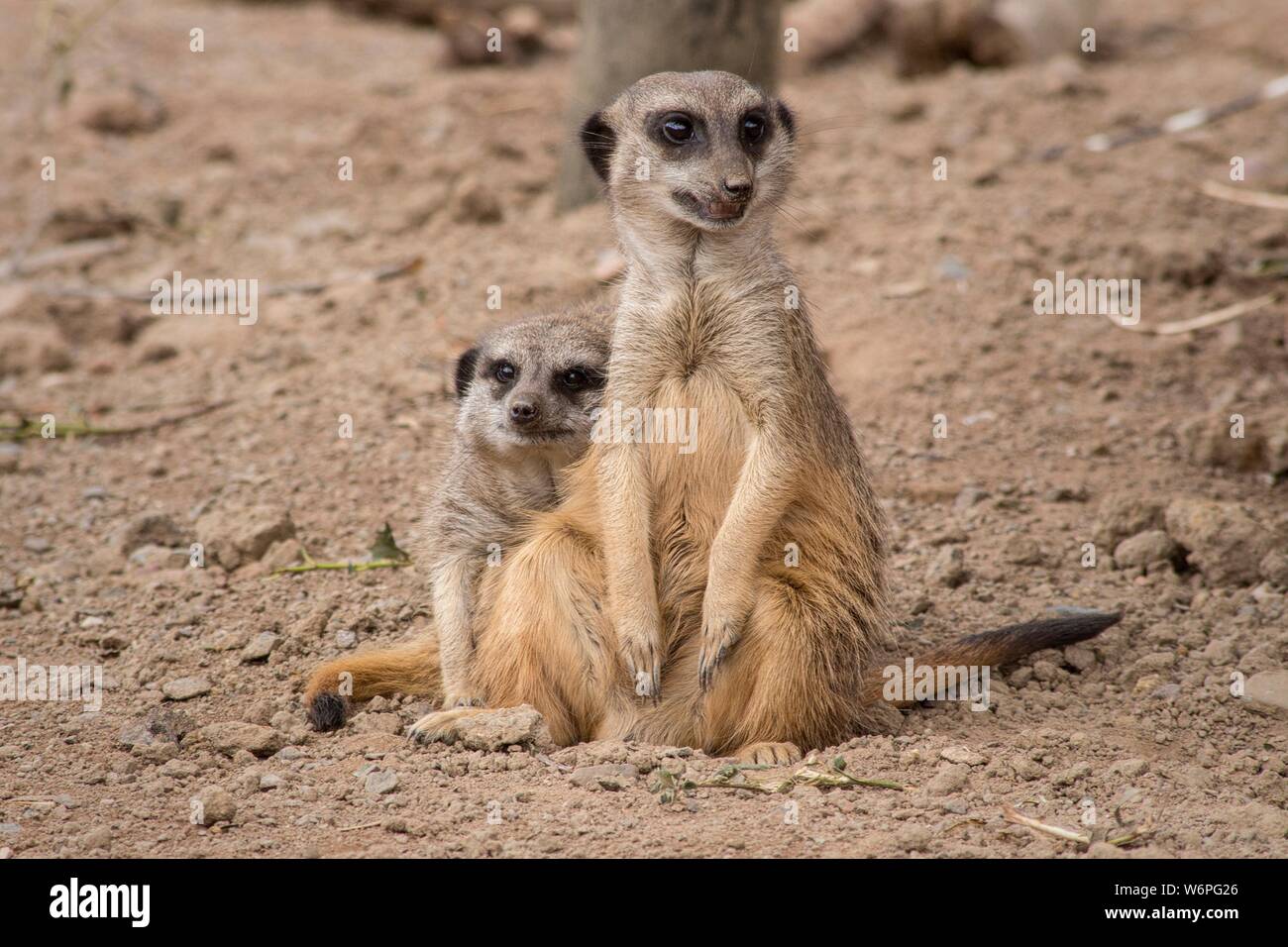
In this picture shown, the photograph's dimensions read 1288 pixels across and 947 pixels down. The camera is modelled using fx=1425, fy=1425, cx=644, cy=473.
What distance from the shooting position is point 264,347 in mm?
6160

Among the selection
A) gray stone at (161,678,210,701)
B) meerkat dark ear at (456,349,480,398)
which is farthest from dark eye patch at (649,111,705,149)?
gray stone at (161,678,210,701)

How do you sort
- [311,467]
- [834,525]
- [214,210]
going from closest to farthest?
1. [834,525]
2. [311,467]
3. [214,210]

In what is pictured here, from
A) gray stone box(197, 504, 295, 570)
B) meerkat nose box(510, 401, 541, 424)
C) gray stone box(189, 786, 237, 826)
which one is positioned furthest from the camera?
Answer: gray stone box(197, 504, 295, 570)

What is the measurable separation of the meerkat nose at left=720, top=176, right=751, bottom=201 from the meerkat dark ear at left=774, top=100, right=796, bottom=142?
1.82 feet

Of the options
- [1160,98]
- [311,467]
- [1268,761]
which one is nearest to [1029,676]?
[1268,761]

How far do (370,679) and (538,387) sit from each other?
0.93 metres

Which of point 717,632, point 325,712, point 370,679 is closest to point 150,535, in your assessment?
point 370,679

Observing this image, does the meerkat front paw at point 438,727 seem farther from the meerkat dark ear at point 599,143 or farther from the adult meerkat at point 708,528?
the meerkat dark ear at point 599,143

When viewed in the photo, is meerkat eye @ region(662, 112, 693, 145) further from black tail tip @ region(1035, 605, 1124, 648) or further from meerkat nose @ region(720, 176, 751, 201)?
black tail tip @ region(1035, 605, 1124, 648)

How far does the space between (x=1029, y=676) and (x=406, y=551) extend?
2.01 meters

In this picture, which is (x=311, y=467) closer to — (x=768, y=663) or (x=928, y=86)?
(x=768, y=663)

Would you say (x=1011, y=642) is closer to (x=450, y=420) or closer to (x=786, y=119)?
(x=786, y=119)

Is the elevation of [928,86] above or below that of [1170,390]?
above

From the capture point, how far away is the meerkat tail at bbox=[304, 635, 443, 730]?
3.65 metres
